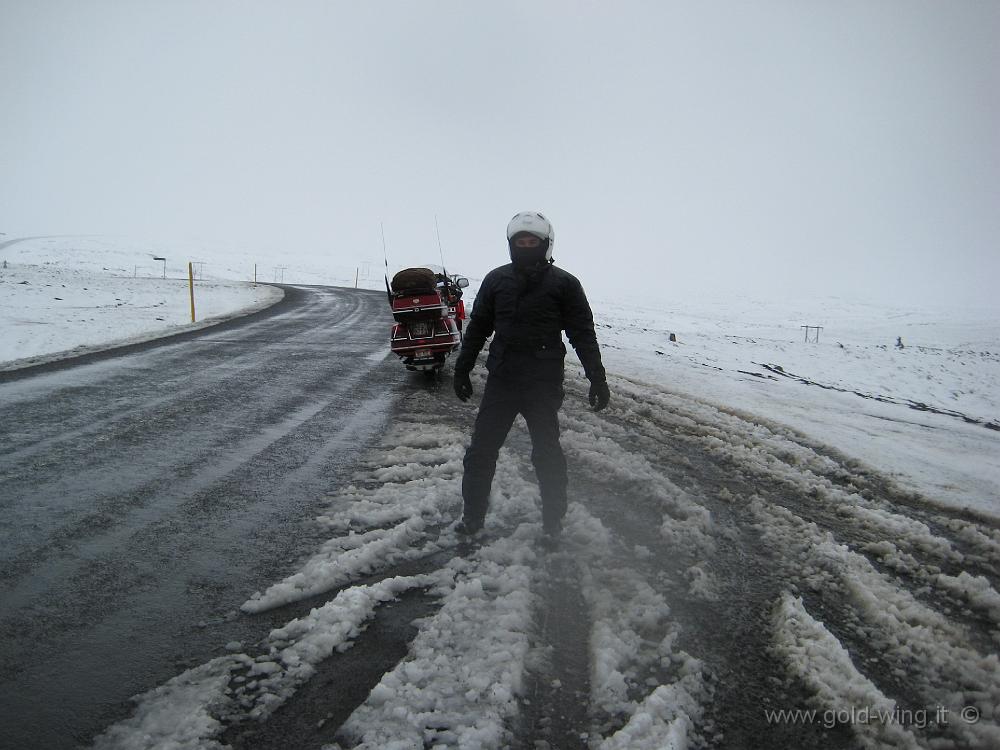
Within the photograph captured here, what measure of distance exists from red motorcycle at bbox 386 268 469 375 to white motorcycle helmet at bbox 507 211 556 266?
5.24m

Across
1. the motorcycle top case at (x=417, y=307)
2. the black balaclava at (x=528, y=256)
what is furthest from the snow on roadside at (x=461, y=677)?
the motorcycle top case at (x=417, y=307)

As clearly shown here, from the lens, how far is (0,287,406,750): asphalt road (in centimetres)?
229

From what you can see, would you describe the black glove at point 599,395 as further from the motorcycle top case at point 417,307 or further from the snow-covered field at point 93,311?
the snow-covered field at point 93,311

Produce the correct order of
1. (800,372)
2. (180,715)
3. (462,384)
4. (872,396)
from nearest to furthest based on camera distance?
(180,715), (462,384), (872,396), (800,372)

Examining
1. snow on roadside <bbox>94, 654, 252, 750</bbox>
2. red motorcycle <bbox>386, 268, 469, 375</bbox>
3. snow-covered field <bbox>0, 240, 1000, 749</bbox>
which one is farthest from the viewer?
red motorcycle <bbox>386, 268, 469, 375</bbox>

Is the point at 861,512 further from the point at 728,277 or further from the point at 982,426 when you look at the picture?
the point at 728,277

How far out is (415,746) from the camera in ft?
6.45

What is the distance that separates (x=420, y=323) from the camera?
29.0ft

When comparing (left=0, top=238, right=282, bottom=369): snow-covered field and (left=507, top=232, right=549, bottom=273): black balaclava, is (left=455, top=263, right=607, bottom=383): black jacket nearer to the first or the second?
(left=507, top=232, right=549, bottom=273): black balaclava

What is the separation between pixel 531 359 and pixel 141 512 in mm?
2822

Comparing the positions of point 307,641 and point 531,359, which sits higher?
point 531,359

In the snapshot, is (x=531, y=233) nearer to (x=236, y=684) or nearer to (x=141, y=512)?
(x=236, y=684)

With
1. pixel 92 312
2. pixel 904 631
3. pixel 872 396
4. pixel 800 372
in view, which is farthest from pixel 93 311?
pixel 800 372

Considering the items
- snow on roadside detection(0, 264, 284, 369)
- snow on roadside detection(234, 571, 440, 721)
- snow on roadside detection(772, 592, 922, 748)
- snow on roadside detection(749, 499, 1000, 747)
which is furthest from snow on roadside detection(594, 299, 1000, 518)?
snow on roadside detection(0, 264, 284, 369)
